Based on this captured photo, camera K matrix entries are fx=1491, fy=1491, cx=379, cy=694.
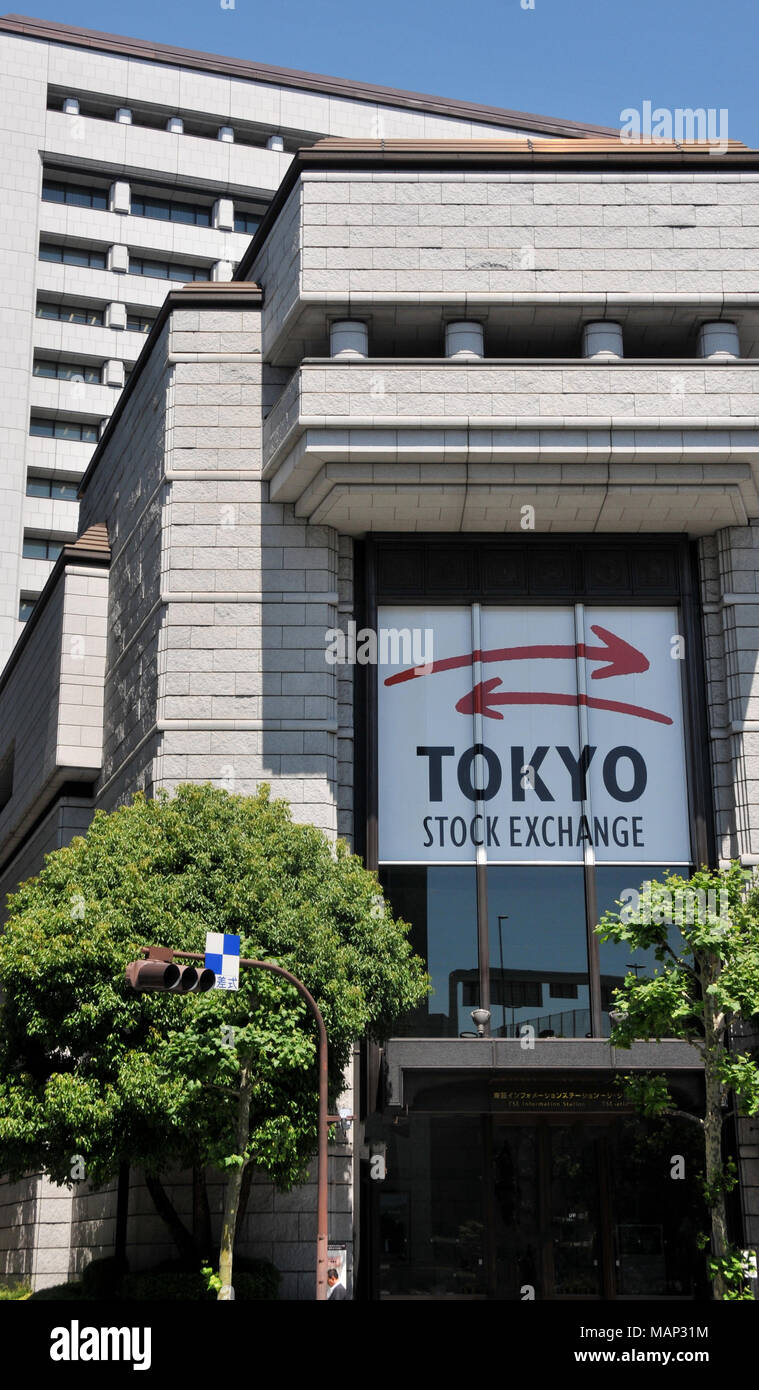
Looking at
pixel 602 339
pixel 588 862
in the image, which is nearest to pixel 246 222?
pixel 602 339

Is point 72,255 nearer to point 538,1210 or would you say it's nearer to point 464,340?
point 464,340

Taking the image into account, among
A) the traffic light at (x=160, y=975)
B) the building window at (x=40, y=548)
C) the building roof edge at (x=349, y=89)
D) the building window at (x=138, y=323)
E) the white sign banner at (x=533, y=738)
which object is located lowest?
the traffic light at (x=160, y=975)

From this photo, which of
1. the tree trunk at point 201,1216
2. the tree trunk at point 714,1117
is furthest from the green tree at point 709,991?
the tree trunk at point 201,1216

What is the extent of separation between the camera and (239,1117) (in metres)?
21.9

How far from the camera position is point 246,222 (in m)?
70.5

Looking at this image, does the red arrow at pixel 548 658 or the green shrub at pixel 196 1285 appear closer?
the green shrub at pixel 196 1285

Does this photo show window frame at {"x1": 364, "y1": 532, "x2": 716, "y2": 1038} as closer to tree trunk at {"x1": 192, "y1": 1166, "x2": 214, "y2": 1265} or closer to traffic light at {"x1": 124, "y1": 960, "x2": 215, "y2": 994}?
tree trunk at {"x1": 192, "y1": 1166, "x2": 214, "y2": 1265}

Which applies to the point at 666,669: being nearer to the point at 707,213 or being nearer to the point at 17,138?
the point at 707,213

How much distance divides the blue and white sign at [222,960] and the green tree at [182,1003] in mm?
1338

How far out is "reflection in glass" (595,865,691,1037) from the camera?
27.0 m

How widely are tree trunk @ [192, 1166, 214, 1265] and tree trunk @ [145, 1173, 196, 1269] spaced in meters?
0.14

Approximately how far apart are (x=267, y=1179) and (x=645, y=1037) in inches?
276

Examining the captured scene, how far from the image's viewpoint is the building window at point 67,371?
218 feet

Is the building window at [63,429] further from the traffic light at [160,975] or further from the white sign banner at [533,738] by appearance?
the traffic light at [160,975]
